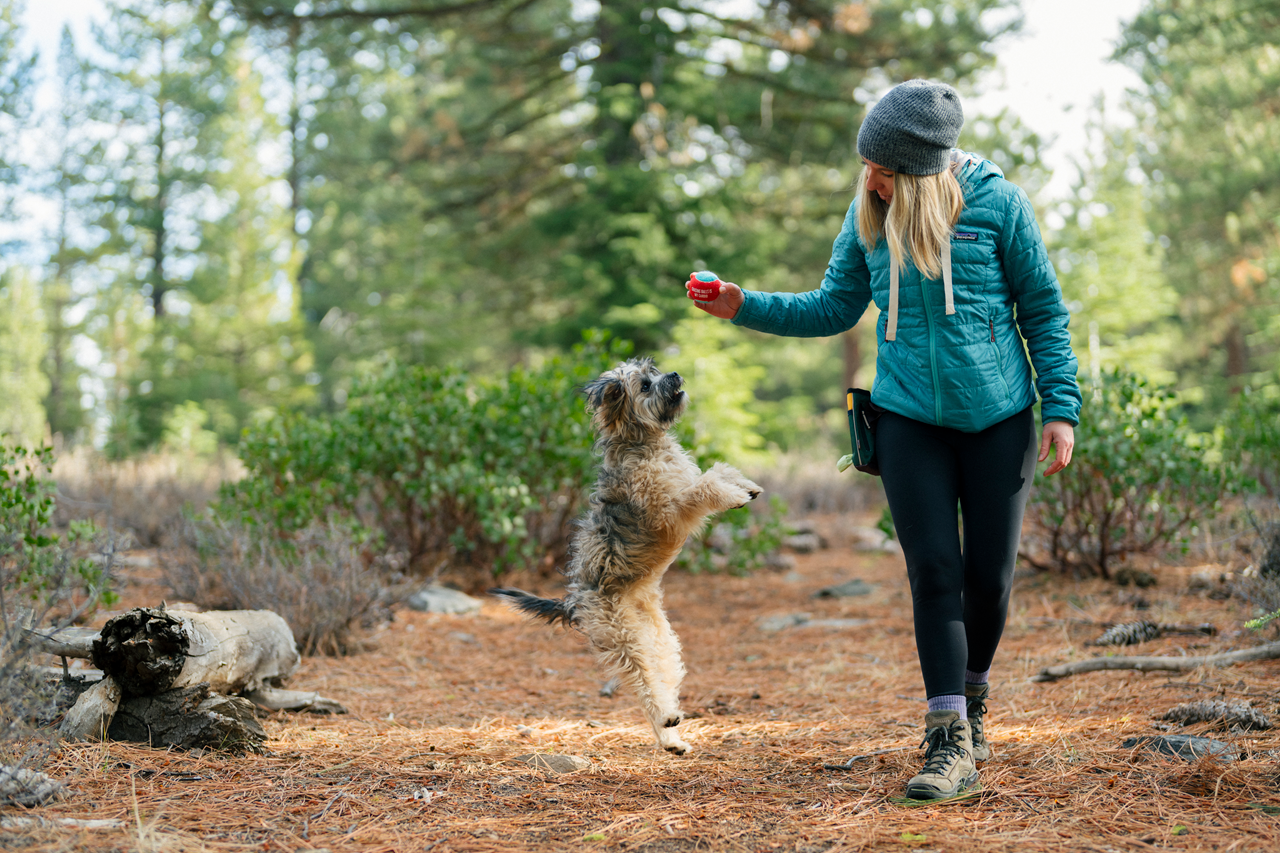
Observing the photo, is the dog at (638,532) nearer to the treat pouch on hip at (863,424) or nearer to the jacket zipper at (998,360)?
the treat pouch on hip at (863,424)

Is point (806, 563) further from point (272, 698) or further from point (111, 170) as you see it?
point (111, 170)

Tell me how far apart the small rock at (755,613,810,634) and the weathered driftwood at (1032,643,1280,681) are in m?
2.44

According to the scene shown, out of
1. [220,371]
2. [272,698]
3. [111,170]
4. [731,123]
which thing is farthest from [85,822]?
[111,170]

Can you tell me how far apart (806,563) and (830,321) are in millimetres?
6817

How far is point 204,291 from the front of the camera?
79.8 ft

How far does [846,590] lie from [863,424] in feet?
16.5

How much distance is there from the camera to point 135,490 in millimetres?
9570

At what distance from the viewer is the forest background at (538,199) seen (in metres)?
13.4

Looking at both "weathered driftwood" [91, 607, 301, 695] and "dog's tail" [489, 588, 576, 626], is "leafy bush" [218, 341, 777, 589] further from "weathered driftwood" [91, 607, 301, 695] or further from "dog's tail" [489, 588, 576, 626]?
"dog's tail" [489, 588, 576, 626]

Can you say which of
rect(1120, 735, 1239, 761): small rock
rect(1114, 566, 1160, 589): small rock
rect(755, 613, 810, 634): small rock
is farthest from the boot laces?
rect(1114, 566, 1160, 589): small rock

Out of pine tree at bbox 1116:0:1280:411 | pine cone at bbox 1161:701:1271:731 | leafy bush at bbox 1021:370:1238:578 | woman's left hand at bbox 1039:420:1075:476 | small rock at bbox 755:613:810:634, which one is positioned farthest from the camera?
pine tree at bbox 1116:0:1280:411

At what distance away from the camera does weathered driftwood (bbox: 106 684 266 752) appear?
11.8 feet

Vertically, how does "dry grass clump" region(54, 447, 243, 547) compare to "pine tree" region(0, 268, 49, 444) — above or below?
below

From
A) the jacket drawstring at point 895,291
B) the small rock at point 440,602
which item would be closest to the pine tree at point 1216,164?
the jacket drawstring at point 895,291
